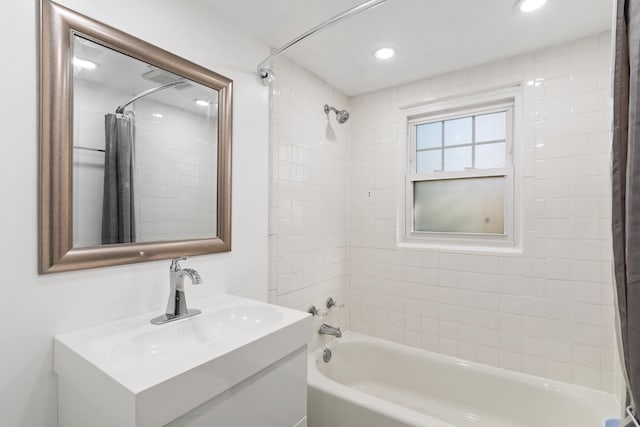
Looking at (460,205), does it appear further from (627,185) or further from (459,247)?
(627,185)

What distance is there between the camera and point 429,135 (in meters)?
2.44

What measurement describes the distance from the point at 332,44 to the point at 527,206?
5.08 feet

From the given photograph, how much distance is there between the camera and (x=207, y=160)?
1.55 meters

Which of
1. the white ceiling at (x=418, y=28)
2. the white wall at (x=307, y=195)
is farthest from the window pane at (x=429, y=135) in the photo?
the white wall at (x=307, y=195)

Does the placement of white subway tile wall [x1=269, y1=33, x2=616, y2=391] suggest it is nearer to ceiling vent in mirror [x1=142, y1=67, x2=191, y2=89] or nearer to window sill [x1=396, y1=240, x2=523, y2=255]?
window sill [x1=396, y1=240, x2=523, y2=255]

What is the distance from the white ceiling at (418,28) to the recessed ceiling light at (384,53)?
36 mm

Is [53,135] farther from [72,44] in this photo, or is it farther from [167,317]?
[167,317]

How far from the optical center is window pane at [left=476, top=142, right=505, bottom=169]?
216 centimetres

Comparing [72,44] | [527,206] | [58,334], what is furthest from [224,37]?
[527,206]

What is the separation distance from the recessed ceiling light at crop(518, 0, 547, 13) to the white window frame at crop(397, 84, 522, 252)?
1.87 feet

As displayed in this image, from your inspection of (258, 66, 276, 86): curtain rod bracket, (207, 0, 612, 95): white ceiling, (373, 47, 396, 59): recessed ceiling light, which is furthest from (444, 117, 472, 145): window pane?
(258, 66, 276, 86): curtain rod bracket

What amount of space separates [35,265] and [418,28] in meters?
1.98

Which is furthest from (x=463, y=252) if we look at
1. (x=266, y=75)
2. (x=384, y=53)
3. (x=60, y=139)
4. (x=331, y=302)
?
(x=60, y=139)

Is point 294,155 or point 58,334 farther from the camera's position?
point 294,155
